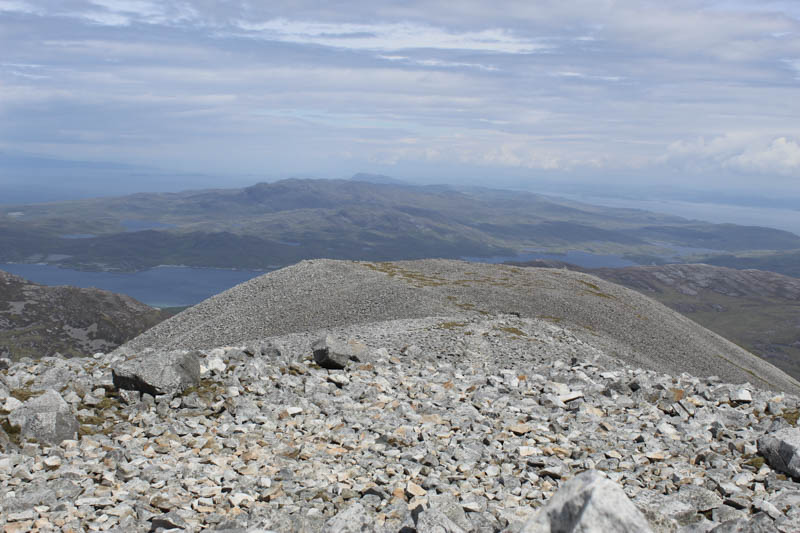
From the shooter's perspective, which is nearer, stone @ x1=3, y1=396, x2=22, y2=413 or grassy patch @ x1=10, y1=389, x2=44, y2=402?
stone @ x1=3, y1=396, x2=22, y2=413

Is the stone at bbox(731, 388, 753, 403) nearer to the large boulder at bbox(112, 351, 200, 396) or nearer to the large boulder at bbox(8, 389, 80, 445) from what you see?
the large boulder at bbox(112, 351, 200, 396)

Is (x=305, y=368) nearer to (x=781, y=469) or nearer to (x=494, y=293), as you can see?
(x=781, y=469)

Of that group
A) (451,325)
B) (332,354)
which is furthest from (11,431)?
(451,325)

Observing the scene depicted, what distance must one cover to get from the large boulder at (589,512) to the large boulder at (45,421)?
13.0 metres

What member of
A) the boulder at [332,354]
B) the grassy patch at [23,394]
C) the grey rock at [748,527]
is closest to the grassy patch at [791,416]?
the grey rock at [748,527]

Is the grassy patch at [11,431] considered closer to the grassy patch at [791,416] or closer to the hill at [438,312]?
the grassy patch at [791,416]

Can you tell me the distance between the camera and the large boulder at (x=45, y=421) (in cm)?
1440

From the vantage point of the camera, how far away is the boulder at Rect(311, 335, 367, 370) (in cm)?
2331

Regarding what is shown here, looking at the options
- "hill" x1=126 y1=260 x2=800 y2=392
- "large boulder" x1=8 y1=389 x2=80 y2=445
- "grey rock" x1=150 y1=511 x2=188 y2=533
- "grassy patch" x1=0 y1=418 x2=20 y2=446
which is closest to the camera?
"grey rock" x1=150 y1=511 x2=188 y2=533

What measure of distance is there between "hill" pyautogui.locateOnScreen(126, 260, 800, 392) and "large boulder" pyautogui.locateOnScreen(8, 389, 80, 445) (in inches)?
1346

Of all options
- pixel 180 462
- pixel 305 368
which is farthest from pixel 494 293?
pixel 180 462

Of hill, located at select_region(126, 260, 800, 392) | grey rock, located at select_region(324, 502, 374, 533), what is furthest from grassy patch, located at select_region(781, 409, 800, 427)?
hill, located at select_region(126, 260, 800, 392)

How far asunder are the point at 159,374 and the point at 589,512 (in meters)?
15.5

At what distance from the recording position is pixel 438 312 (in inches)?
2218
